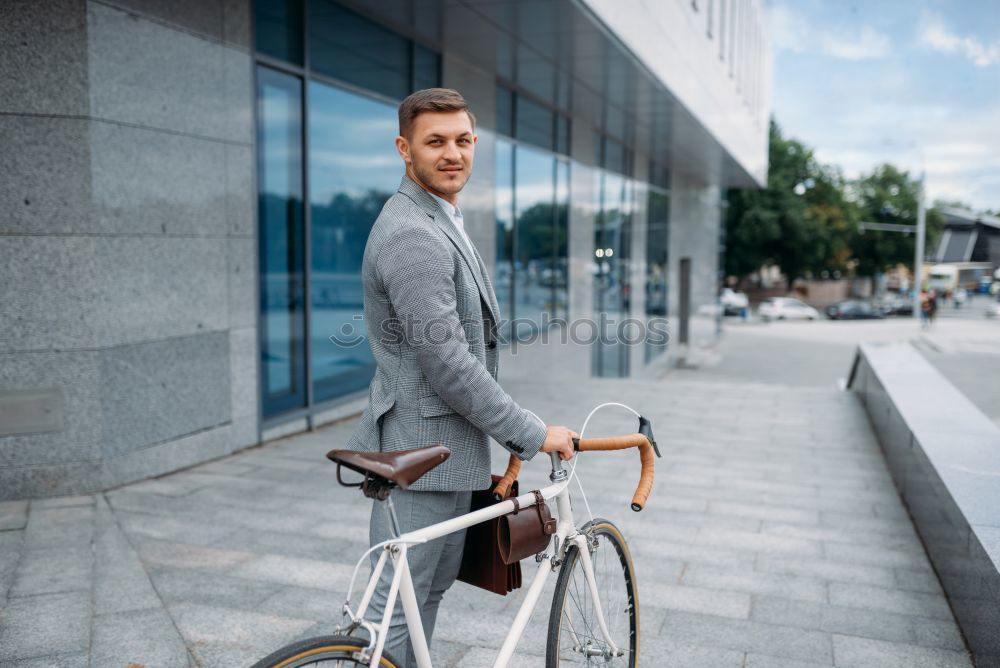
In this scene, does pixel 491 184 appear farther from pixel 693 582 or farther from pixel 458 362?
pixel 458 362

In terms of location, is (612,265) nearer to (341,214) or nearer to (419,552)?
(341,214)

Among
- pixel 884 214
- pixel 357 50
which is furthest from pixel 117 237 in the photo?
pixel 884 214

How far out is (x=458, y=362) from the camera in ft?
6.53

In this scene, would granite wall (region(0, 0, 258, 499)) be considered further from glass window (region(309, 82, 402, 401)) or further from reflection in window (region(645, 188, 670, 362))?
reflection in window (region(645, 188, 670, 362))

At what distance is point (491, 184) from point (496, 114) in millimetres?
989

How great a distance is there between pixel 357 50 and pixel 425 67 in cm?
143

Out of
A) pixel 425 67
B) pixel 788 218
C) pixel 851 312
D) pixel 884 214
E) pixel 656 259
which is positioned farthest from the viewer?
pixel 884 214

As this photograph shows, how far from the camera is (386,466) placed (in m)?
1.72

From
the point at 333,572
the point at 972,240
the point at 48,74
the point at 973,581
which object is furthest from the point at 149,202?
the point at 972,240

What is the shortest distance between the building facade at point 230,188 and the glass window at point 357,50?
25 millimetres

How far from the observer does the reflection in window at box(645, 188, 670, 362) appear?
21.3 meters

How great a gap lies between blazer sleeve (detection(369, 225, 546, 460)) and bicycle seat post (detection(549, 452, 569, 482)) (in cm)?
20

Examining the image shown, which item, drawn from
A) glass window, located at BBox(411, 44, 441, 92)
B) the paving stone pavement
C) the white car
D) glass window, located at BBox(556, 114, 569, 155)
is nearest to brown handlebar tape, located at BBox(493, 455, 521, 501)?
the paving stone pavement

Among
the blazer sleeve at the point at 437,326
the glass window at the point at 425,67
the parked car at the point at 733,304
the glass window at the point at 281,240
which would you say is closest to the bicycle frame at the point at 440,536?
the blazer sleeve at the point at 437,326
